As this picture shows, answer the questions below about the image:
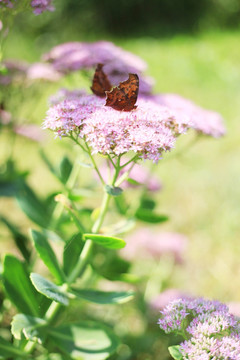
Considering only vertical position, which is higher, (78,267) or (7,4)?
(7,4)

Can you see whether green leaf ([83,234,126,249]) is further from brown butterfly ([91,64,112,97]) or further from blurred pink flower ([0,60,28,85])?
blurred pink flower ([0,60,28,85])

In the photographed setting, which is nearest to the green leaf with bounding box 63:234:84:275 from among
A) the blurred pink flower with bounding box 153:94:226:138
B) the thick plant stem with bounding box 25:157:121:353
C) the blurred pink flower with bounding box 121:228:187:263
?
the thick plant stem with bounding box 25:157:121:353

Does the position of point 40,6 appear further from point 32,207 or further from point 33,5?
point 32,207

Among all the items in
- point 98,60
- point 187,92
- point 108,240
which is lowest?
point 108,240

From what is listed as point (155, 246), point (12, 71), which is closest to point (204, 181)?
point (155, 246)

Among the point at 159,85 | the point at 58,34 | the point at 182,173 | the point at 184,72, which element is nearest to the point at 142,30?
the point at 58,34

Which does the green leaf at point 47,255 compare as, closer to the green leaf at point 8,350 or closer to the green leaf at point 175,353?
the green leaf at point 8,350
